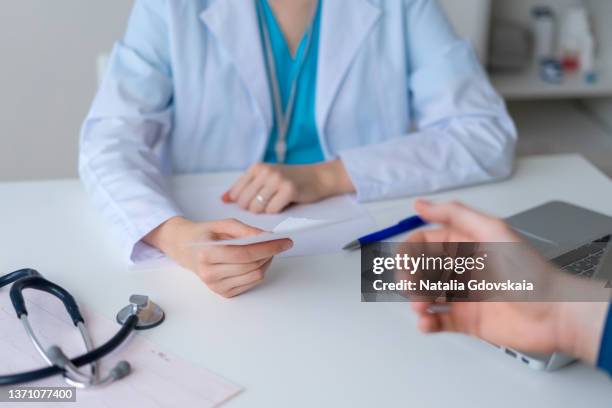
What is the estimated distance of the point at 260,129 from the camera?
1.27 metres

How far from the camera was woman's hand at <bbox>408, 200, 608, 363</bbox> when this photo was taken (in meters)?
0.61

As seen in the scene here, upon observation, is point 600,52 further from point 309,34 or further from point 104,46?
point 104,46

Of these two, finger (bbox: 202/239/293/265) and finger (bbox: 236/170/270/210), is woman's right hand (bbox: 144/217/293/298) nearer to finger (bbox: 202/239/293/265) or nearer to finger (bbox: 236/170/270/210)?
finger (bbox: 202/239/293/265)

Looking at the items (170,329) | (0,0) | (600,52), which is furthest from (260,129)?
(600,52)

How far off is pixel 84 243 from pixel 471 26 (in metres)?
1.36

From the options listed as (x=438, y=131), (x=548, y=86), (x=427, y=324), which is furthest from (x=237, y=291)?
(x=548, y=86)

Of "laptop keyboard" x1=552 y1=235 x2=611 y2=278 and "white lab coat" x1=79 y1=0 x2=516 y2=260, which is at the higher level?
"white lab coat" x1=79 y1=0 x2=516 y2=260

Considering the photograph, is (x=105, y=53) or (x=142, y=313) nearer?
(x=142, y=313)

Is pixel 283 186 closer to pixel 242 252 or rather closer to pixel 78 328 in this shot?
pixel 242 252

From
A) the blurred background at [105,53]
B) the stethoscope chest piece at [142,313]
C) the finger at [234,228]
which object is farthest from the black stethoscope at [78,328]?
the blurred background at [105,53]

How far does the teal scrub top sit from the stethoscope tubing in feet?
2.09

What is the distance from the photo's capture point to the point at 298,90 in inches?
50.3

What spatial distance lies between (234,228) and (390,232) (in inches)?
8.5

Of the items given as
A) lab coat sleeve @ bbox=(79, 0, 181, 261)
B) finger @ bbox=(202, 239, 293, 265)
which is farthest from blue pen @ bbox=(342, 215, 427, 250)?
lab coat sleeve @ bbox=(79, 0, 181, 261)
